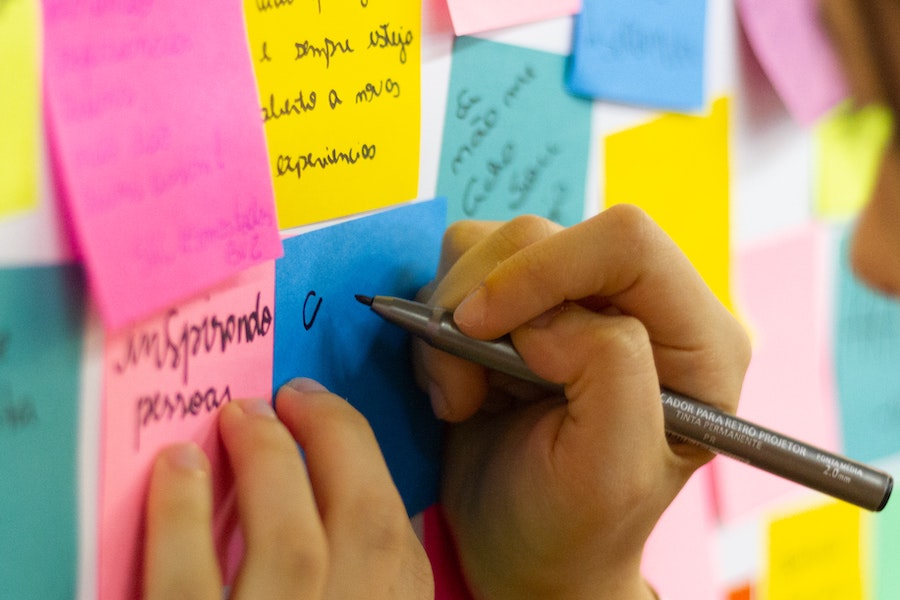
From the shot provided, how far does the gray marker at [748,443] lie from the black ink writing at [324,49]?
0.38 feet

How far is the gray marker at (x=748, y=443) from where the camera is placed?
15.3 inches

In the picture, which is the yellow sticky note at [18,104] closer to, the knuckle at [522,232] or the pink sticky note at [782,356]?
the knuckle at [522,232]

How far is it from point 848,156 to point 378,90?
47 cm

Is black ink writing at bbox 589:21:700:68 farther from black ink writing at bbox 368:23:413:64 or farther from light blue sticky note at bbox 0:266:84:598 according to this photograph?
light blue sticky note at bbox 0:266:84:598

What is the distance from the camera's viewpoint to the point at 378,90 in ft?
1.31

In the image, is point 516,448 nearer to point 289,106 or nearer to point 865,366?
point 289,106

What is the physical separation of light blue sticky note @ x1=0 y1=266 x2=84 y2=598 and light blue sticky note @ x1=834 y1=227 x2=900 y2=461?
61 centimetres

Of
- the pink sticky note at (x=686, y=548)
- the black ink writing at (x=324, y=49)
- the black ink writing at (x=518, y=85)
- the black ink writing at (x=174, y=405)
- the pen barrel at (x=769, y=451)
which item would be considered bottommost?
the pink sticky note at (x=686, y=548)

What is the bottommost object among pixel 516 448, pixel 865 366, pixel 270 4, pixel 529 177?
pixel 865 366

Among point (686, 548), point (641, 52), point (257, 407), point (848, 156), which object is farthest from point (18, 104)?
point (848, 156)

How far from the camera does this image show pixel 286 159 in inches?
14.2

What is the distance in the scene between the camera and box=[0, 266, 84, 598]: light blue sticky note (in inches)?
11.2

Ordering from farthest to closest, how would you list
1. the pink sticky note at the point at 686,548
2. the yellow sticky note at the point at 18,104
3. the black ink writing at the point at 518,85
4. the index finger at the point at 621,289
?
the pink sticky note at the point at 686,548, the black ink writing at the point at 518,85, the index finger at the point at 621,289, the yellow sticky note at the point at 18,104

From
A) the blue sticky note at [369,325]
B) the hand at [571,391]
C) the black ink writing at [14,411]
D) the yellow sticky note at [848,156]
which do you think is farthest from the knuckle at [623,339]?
the yellow sticky note at [848,156]
